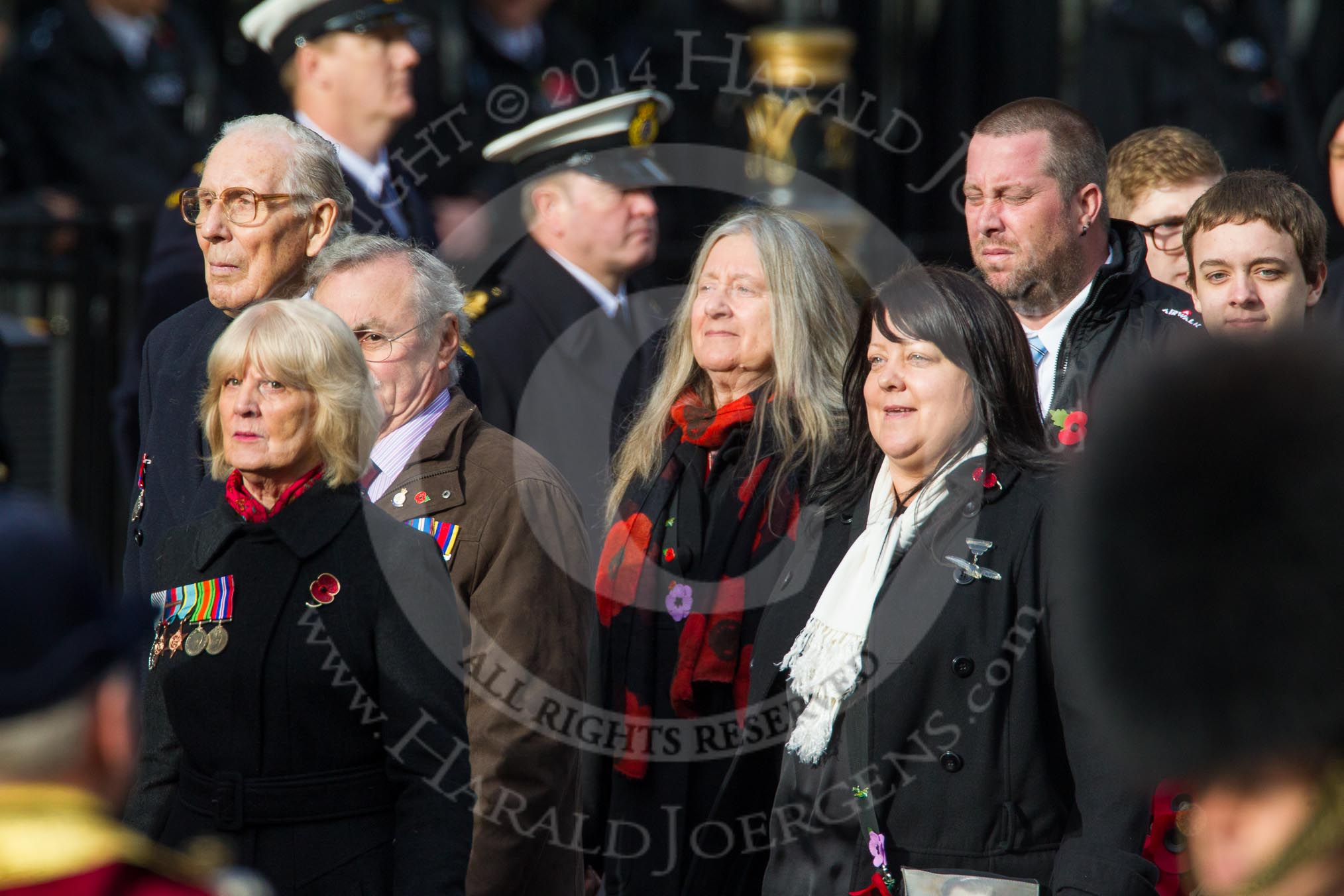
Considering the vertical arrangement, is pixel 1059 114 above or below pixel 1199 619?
above

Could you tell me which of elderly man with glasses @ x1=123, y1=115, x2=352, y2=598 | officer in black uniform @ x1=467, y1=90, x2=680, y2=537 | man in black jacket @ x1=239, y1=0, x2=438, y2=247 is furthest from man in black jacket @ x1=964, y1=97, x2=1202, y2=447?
man in black jacket @ x1=239, y1=0, x2=438, y2=247

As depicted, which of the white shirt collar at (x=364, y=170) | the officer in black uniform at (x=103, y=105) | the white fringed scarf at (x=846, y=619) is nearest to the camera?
the white fringed scarf at (x=846, y=619)

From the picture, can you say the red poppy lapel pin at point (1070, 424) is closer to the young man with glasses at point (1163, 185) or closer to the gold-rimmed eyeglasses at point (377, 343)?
the young man with glasses at point (1163, 185)

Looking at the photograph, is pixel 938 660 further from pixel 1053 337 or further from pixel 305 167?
pixel 305 167

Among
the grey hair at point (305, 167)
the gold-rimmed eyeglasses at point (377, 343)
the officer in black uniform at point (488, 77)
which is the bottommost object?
the gold-rimmed eyeglasses at point (377, 343)

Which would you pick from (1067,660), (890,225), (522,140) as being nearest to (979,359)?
(1067,660)

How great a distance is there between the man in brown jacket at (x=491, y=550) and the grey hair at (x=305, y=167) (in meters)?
0.21

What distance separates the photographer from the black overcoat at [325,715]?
302cm

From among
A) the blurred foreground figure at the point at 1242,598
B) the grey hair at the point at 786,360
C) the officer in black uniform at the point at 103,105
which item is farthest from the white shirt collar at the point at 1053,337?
the officer in black uniform at the point at 103,105

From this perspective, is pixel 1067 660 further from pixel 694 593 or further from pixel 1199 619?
pixel 1199 619

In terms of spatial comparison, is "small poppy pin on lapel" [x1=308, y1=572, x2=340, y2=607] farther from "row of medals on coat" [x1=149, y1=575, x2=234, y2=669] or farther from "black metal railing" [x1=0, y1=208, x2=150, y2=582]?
"black metal railing" [x1=0, y1=208, x2=150, y2=582]

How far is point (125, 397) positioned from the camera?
18.3 feet

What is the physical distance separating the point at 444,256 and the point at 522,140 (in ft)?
1.75

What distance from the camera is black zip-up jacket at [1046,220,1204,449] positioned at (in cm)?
400
